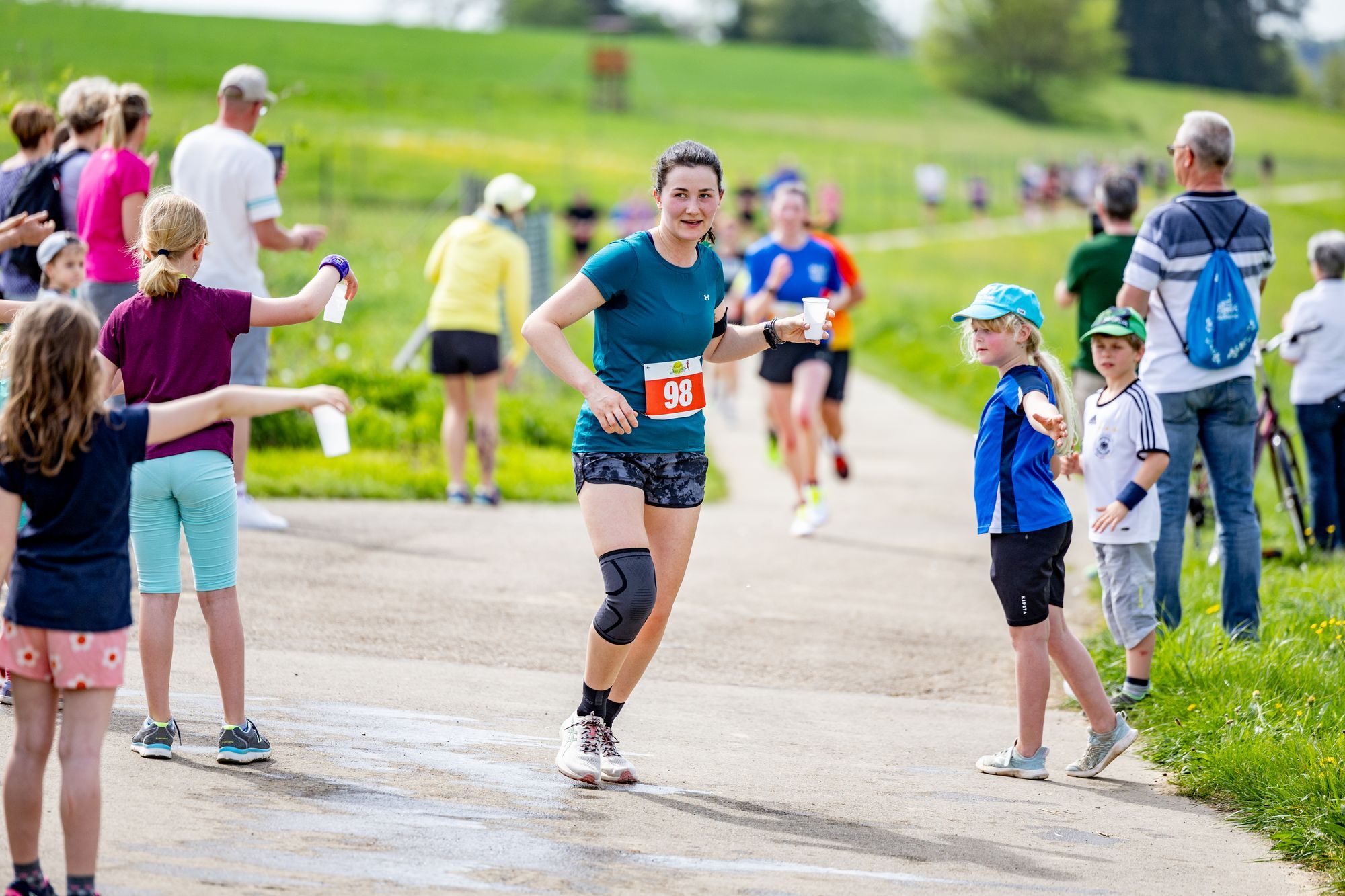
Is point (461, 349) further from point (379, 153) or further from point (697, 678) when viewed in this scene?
point (379, 153)

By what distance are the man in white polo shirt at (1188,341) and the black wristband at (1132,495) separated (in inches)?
37.7

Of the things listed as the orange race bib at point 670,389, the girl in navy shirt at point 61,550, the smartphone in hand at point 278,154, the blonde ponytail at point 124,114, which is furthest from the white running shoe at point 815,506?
the girl in navy shirt at point 61,550

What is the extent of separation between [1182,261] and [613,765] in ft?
11.4

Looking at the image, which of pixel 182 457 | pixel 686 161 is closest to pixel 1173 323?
pixel 686 161

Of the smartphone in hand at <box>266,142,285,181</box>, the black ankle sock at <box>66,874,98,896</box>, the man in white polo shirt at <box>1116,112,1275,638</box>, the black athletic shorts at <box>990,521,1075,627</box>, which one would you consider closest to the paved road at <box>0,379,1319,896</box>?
the black ankle sock at <box>66,874,98,896</box>

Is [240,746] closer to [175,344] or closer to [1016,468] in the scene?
[175,344]

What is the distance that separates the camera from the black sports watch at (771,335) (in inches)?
206

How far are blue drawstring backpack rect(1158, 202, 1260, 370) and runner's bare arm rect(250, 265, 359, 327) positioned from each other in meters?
3.68

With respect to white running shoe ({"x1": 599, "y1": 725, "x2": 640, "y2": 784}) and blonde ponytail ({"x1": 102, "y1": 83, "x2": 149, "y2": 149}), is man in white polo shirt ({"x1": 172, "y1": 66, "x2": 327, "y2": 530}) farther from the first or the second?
white running shoe ({"x1": 599, "y1": 725, "x2": 640, "y2": 784})

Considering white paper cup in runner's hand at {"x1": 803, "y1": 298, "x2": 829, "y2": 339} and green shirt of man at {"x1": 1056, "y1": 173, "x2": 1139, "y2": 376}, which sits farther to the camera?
green shirt of man at {"x1": 1056, "y1": 173, "x2": 1139, "y2": 376}

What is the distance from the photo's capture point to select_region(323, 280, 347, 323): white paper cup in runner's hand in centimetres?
458

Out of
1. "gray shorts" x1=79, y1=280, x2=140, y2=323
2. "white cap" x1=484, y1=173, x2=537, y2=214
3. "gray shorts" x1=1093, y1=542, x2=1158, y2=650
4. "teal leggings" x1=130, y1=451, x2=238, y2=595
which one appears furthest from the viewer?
"white cap" x1=484, y1=173, x2=537, y2=214

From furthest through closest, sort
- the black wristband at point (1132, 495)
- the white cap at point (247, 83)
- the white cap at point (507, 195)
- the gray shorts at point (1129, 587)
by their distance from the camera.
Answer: the white cap at point (507, 195)
the white cap at point (247, 83)
the gray shorts at point (1129, 587)
the black wristband at point (1132, 495)

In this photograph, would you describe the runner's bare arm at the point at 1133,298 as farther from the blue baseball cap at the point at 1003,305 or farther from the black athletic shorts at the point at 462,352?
the black athletic shorts at the point at 462,352
